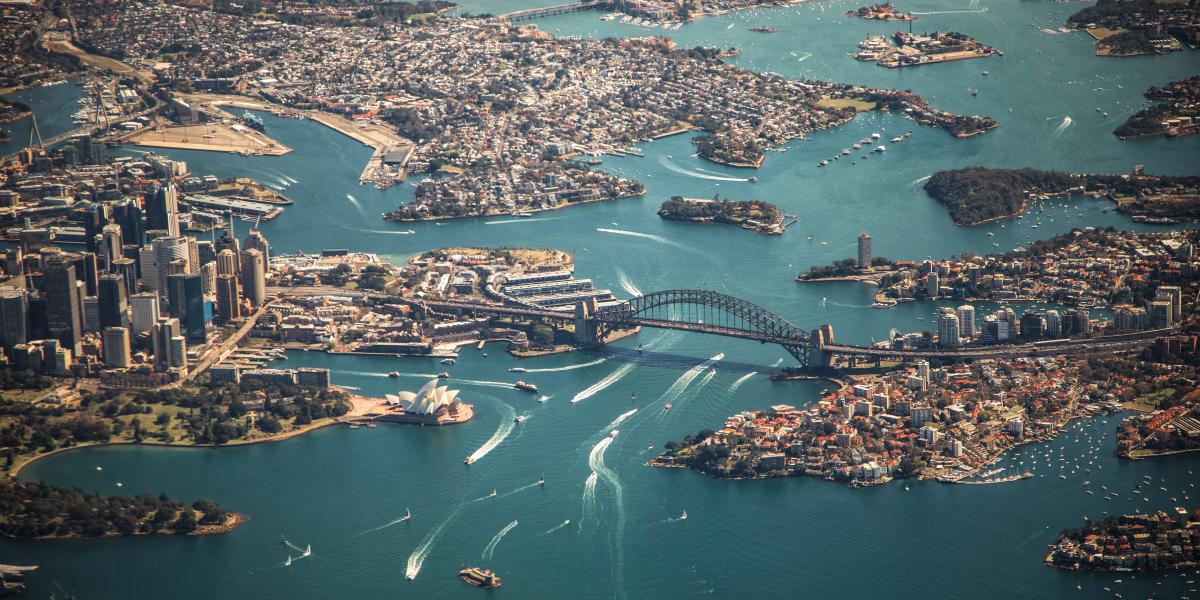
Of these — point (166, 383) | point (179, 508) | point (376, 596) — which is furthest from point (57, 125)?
point (376, 596)

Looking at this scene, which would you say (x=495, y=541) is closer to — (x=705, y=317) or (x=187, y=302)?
(x=705, y=317)

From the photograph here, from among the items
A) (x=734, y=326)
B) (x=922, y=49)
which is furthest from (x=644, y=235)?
(x=922, y=49)

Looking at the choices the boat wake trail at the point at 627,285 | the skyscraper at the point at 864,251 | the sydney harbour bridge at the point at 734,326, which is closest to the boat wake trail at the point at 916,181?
the skyscraper at the point at 864,251

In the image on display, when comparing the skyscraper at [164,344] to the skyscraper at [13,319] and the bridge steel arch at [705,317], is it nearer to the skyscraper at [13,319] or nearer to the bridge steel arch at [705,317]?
the skyscraper at [13,319]

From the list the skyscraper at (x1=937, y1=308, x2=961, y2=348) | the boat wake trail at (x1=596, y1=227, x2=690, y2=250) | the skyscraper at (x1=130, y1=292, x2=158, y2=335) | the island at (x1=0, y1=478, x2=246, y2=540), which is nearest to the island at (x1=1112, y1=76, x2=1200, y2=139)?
the boat wake trail at (x1=596, y1=227, x2=690, y2=250)

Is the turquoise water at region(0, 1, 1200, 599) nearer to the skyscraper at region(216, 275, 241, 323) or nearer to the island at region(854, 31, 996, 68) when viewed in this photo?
the skyscraper at region(216, 275, 241, 323)

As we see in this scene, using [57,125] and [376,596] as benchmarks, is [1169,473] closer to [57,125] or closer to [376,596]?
[376,596]
